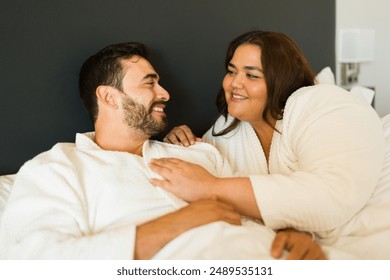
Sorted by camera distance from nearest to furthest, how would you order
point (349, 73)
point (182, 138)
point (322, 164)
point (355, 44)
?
1. point (322, 164)
2. point (182, 138)
3. point (355, 44)
4. point (349, 73)

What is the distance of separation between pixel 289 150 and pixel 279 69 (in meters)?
0.31

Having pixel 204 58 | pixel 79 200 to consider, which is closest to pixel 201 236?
pixel 79 200

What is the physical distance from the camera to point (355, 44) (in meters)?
2.55

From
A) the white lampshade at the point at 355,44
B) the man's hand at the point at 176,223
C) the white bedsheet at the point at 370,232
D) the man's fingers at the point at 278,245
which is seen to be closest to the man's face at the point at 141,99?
the man's hand at the point at 176,223

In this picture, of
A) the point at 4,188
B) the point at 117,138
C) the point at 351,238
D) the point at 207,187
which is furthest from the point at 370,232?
the point at 4,188

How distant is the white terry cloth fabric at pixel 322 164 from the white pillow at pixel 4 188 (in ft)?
2.22

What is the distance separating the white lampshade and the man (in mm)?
1735

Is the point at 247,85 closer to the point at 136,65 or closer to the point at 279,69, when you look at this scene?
the point at 279,69

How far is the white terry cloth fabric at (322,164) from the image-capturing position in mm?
964

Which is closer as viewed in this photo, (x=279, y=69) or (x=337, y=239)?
(x=337, y=239)

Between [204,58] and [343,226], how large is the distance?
0.94 metres

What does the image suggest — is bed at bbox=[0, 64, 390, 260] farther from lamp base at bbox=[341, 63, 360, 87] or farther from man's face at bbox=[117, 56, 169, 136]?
lamp base at bbox=[341, 63, 360, 87]

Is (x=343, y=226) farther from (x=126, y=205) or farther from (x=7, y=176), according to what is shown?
(x=7, y=176)

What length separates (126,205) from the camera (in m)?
0.98
